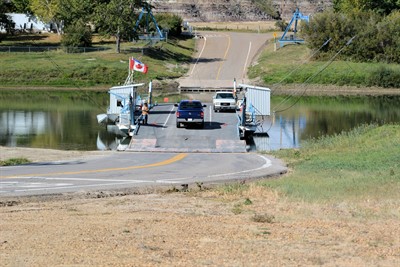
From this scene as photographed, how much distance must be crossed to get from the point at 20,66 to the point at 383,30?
4564 cm

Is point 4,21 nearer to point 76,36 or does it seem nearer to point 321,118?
point 76,36

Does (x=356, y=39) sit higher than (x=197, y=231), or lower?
higher

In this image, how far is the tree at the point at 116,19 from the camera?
100m

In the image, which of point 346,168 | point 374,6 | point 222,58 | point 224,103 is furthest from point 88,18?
point 346,168

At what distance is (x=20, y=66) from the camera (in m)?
95.0

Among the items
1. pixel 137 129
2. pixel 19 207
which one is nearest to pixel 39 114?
pixel 137 129

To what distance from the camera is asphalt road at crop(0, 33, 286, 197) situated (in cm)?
2673

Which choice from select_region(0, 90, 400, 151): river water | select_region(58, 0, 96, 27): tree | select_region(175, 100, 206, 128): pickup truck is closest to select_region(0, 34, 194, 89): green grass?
select_region(0, 90, 400, 151): river water

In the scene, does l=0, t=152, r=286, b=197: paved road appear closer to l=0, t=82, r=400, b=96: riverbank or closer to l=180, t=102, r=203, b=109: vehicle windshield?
l=180, t=102, r=203, b=109: vehicle windshield

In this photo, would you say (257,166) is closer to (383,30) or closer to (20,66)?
(20,66)

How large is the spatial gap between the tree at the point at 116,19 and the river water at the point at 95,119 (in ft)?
47.4

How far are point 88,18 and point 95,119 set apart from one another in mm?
49275

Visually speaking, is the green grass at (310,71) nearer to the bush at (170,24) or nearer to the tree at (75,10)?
the bush at (170,24)

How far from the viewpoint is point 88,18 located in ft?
357
